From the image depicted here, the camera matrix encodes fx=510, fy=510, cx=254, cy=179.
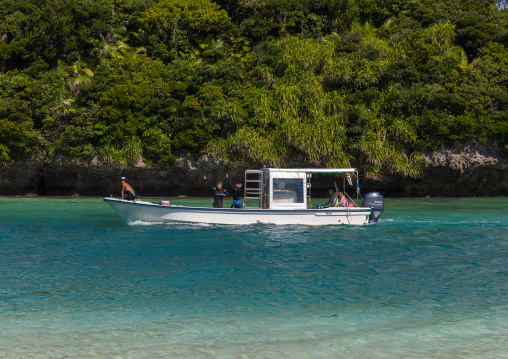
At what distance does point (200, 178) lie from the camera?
37.6 m

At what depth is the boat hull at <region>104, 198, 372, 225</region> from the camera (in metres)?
20.2

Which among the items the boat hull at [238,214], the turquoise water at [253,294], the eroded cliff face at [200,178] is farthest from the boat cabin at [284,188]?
the eroded cliff face at [200,178]

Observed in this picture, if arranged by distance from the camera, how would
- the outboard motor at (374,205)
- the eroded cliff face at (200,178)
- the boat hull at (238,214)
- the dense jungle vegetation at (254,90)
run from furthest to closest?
1. the eroded cliff face at (200,178)
2. the dense jungle vegetation at (254,90)
3. the outboard motor at (374,205)
4. the boat hull at (238,214)

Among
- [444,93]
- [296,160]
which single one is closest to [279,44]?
[296,160]

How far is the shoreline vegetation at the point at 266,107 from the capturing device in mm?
35562

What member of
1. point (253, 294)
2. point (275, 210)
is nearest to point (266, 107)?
point (275, 210)

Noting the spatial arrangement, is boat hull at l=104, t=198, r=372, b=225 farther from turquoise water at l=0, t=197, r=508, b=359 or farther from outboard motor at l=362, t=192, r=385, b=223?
turquoise water at l=0, t=197, r=508, b=359

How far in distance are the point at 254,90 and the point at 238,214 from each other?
64.0ft

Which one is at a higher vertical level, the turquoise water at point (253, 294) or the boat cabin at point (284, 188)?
the boat cabin at point (284, 188)

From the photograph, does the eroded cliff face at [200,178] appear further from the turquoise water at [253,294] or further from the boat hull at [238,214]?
the turquoise water at [253,294]

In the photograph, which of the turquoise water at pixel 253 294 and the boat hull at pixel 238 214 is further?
the boat hull at pixel 238 214

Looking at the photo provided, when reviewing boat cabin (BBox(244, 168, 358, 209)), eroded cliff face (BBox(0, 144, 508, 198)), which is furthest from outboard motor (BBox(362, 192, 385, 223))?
eroded cliff face (BBox(0, 144, 508, 198))

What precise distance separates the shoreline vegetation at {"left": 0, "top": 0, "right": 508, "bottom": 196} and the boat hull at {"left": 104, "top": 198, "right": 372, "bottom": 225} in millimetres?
14786

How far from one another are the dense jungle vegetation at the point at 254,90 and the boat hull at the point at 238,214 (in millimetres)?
14692
